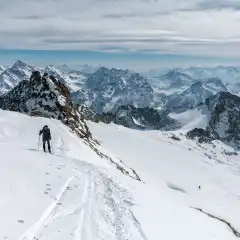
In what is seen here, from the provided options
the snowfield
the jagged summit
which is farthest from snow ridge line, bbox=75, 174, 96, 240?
the jagged summit

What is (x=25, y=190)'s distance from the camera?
70.2 feet

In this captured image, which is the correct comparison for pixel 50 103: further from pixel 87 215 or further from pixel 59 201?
pixel 87 215

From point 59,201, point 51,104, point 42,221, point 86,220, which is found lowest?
point 51,104

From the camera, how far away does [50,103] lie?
300 ft

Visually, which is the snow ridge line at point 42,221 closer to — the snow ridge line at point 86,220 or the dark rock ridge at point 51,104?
the snow ridge line at point 86,220

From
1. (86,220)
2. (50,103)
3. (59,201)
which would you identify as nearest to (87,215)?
(86,220)

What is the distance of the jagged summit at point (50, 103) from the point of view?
84225 mm

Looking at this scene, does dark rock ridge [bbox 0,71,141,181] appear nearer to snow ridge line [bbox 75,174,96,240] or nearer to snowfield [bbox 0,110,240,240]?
snowfield [bbox 0,110,240,240]

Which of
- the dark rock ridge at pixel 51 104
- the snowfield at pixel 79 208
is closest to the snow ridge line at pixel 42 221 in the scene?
the snowfield at pixel 79 208

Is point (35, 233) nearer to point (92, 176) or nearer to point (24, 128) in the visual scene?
point (92, 176)

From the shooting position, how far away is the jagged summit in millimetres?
84225

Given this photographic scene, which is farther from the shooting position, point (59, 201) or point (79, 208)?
point (59, 201)

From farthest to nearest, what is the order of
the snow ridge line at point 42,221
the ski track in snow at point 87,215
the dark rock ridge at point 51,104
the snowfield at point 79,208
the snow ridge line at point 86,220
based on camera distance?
the dark rock ridge at point 51,104 < the snowfield at point 79,208 < the ski track in snow at point 87,215 < the snow ridge line at point 86,220 < the snow ridge line at point 42,221

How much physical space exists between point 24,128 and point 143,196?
40.5 meters
